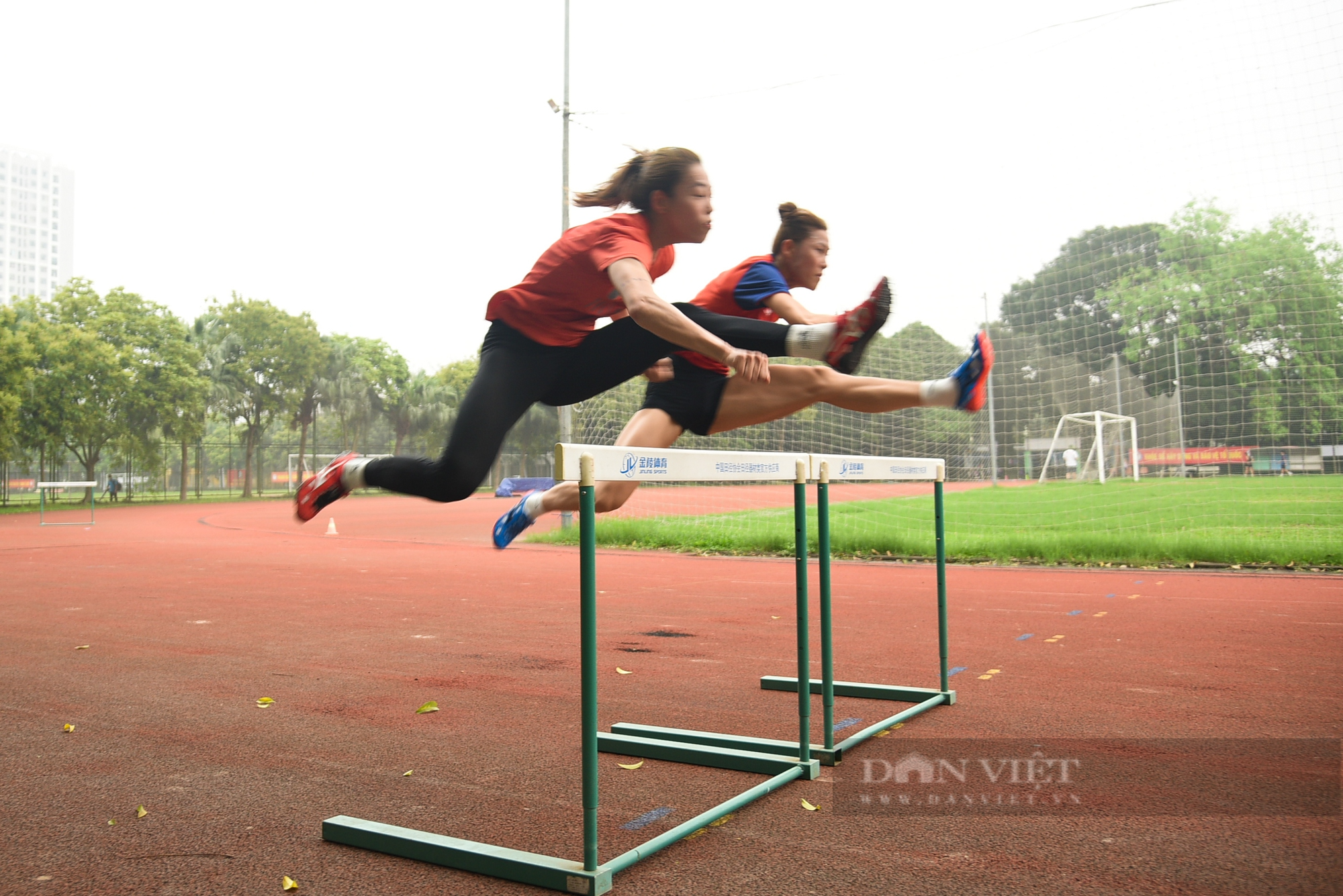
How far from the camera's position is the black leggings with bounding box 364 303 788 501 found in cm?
278

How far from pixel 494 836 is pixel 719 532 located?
11.3m

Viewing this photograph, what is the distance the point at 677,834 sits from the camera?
2637 millimetres

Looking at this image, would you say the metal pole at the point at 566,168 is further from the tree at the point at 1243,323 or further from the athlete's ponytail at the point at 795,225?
the tree at the point at 1243,323

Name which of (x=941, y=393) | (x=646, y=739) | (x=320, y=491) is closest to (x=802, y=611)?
(x=646, y=739)

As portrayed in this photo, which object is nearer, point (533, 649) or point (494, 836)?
point (494, 836)

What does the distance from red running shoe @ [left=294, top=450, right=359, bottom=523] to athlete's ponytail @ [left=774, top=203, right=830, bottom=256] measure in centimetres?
175

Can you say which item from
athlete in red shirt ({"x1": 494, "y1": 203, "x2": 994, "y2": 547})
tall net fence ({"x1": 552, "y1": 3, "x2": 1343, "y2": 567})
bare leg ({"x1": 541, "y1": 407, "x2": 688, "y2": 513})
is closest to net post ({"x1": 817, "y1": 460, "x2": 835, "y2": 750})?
athlete in red shirt ({"x1": 494, "y1": 203, "x2": 994, "y2": 547})

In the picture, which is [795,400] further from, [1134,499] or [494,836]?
[1134,499]

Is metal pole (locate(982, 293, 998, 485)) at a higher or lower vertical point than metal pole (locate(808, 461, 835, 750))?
higher

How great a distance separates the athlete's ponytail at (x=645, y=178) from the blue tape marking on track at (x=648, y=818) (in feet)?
6.53

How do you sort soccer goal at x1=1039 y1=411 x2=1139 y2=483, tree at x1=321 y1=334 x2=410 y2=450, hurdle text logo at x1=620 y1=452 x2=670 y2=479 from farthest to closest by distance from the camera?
tree at x1=321 y1=334 x2=410 y2=450
soccer goal at x1=1039 y1=411 x2=1139 y2=483
hurdle text logo at x1=620 y1=452 x2=670 y2=479

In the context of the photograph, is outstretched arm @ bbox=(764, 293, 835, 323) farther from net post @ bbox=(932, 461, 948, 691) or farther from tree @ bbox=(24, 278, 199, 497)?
tree @ bbox=(24, 278, 199, 497)

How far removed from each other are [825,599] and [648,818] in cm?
124

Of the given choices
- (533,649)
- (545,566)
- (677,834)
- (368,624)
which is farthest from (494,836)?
(545,566)
